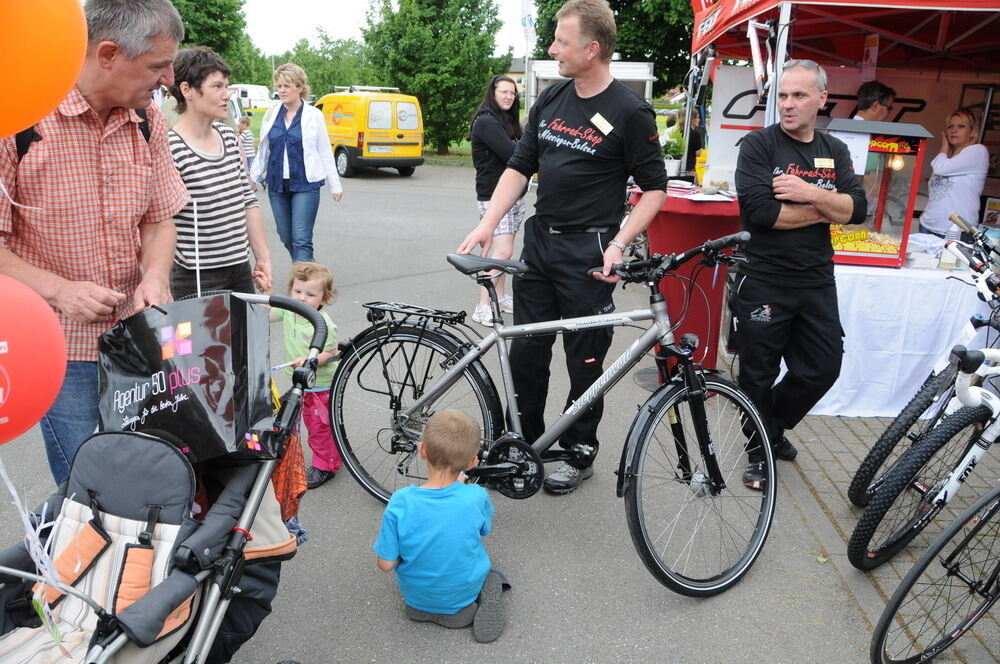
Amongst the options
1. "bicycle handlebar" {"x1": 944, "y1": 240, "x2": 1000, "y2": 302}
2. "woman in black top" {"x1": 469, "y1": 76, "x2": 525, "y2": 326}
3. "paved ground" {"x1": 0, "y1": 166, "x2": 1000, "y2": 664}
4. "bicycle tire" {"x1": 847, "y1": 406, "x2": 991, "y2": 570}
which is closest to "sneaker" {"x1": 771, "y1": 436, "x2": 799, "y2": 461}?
"paved ground" {"x1": 0, "y1": 166, "x2": 1000, "y2": 664}

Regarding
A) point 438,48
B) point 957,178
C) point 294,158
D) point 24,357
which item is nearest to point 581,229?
point 24,357

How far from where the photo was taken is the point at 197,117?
12.6 ft

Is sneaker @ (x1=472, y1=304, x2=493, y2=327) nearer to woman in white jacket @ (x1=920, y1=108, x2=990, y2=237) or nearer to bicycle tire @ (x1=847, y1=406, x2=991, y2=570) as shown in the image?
woman in white jacket @ (x1=920, y1=108, x2=990, y2=237)

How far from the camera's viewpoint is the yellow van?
17.2 meters

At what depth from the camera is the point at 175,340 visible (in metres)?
2.24

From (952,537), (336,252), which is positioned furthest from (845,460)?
(336,252)

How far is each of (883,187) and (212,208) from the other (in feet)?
12.8

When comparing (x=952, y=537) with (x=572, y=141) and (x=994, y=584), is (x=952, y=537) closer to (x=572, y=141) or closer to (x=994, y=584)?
(x=994, y=584)

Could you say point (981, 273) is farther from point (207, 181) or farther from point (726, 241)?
point (207, 181)

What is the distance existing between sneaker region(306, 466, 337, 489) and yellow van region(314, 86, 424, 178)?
562 inches

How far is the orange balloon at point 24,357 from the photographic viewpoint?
1650mm

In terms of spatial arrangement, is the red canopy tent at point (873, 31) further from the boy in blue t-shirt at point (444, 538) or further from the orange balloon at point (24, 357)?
the orange balloon at point (24, 357)

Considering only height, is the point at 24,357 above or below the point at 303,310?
above

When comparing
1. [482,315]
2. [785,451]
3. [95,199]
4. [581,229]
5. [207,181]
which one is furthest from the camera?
[482,315]
